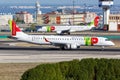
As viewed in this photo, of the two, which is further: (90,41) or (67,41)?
(90,41)

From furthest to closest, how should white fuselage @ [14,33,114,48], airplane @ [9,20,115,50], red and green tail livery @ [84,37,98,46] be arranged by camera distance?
red and green tail livery @ [84,37,98,46]
white fuselage @ [14,33,114,48]
airplane @ [9,20,115,50]

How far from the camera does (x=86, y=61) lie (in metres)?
21.5

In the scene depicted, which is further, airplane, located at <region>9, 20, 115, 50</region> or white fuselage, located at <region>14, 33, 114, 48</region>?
white fuselage, located at <region>14, 33, 114, 48</region>

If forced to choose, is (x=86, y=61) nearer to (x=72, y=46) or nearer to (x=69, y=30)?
(x=72, y=46)

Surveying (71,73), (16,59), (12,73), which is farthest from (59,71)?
(16,59)

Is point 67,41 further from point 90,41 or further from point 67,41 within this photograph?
point 90,41

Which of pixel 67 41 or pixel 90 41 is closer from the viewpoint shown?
pixel 67 41

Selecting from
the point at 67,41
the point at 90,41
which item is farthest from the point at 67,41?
the point at 90,41

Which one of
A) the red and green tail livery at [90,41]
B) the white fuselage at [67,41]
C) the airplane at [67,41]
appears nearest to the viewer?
the airplane at [67,41]

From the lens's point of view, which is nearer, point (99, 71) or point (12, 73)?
point (99, 71)

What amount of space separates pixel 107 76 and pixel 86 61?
1.28 meters

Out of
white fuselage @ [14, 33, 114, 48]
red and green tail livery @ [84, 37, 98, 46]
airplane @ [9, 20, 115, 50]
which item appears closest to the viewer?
airplane @ [9, 20, 115, 50]

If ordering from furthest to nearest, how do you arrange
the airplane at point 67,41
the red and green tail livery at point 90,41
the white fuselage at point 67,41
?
1. the red and green tail livery at point 90,41
2. the white fuselage at point 67,41
3. the airplane at point 67,41

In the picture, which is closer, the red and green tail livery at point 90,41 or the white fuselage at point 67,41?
the white fuselage at point 67,41
